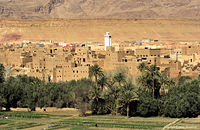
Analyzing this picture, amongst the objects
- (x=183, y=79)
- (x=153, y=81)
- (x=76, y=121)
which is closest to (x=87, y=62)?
(x=183, y=79)

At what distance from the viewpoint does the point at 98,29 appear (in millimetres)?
127312

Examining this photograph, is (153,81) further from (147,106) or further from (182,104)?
(182,104)

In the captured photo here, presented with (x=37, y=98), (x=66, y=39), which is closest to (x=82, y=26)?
(x=66, y=39)

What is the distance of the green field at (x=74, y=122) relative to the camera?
40.2 m

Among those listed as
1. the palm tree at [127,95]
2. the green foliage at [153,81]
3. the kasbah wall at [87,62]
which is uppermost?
the kasbah wall at [87,62]

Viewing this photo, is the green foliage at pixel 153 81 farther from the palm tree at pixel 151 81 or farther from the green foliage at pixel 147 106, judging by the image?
the green foliage at pixel 147 106

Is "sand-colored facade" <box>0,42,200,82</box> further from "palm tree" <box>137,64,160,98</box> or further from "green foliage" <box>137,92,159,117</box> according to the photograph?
"green foliage" <box>137,92,159,117</box>

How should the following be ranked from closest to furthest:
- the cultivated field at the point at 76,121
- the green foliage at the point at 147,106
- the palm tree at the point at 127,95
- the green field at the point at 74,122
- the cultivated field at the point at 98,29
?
the cultivated field at the point at 76,121
the green field at the point at 74,122
the palm tree at the point at 127,95
the green foliage at the point at 147,106
the cultivated field at the point at 98,29

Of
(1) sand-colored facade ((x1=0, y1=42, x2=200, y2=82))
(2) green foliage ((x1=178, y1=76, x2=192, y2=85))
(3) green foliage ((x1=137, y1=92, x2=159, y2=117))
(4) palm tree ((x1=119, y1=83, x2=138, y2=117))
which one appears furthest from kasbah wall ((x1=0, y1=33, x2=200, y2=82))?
(3) green foliage ((x1=137, y1=92, x2=159, y2=117))

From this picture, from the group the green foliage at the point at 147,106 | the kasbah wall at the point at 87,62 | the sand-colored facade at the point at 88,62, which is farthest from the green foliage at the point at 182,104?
the kasbah wall at the point at 87,62

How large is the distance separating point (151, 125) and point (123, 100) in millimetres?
5110

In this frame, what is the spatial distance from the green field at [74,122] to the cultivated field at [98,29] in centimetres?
7071

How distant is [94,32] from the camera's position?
410 ft

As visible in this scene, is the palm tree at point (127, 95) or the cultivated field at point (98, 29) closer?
the palm tree at point (127, 95)
